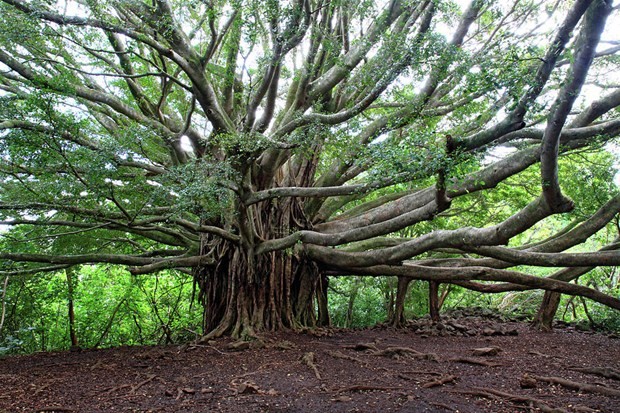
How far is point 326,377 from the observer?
4.04 m

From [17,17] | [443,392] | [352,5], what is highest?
[352,5]

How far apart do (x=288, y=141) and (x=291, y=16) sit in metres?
1.33

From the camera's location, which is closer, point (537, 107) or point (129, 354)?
point (537, 107)

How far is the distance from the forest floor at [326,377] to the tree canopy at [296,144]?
92 centimetres

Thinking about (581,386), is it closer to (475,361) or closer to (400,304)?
(475,361)

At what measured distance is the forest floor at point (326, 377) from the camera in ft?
10.7

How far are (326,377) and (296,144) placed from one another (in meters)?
2.52

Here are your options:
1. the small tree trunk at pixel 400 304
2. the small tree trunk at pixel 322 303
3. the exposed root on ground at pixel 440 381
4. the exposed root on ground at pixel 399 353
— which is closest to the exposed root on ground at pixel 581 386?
the exposed root on ground at pixel 440 381

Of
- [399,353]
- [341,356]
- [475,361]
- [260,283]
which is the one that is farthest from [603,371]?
[260,283]

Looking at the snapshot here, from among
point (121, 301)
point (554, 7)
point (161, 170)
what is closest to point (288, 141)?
point (161, 170)

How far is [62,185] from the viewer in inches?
169

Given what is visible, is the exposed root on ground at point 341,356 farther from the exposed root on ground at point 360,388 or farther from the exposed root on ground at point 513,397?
the exposed root on ground at point 513,397

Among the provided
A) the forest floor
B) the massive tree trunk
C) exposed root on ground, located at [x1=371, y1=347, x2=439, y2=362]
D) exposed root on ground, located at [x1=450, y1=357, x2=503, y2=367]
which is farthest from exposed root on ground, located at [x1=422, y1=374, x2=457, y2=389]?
the massive tree trunk

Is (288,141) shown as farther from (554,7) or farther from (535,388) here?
(554,7)
